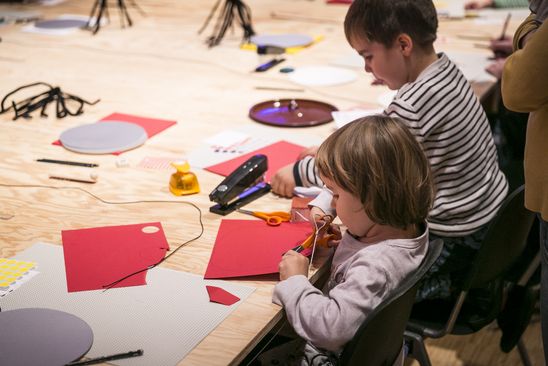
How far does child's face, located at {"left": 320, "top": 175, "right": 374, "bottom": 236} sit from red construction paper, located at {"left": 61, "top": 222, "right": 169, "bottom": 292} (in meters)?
0.36

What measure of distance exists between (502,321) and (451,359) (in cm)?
44

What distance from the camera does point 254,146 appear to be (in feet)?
6.34

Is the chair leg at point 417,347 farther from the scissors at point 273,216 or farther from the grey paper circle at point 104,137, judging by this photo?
the grey paper circle at point 104,137

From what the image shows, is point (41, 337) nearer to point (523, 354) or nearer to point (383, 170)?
point (383, 170)

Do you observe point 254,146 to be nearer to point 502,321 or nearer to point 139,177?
point 139,177

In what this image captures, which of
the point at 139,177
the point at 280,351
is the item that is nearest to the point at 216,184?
the point at 139,177

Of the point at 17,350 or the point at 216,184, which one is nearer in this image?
the point at 17,350

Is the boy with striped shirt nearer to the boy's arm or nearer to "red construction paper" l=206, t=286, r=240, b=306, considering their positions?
the boy's arm

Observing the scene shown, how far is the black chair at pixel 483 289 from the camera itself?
1.50 m

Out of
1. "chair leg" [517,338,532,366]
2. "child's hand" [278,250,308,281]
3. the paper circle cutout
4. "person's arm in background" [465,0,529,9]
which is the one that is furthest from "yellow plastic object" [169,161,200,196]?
"person's arm in background" [465,0,529,9]

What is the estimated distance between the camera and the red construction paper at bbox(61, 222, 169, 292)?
50.5 inches

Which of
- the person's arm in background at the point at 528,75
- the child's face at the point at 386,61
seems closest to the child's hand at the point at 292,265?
the person's arm in background at the point at 528,75

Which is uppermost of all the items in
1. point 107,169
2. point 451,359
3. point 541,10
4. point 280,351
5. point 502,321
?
point 541,10

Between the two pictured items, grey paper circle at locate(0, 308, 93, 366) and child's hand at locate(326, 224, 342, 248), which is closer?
grey paper circle at locate(0, 308, 93, 366)
